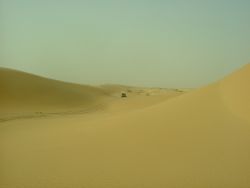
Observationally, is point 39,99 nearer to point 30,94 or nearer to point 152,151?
point 30,94

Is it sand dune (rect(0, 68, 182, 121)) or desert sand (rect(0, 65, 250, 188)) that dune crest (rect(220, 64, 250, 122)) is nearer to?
desert sand (rect(0, 65, 250, 188))

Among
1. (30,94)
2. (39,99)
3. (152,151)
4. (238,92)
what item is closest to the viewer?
(152,151)

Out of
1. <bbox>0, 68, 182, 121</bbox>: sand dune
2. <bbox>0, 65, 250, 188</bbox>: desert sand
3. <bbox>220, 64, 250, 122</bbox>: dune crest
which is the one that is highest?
<bbox>0, 68, 182, 121</bbox>: sand dune

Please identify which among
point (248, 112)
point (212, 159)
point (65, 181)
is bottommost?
point (65, 181)

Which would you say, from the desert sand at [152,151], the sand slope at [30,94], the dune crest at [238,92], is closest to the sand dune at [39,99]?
the sand slope at [30,94]

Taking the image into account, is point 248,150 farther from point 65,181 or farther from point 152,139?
point 65,181

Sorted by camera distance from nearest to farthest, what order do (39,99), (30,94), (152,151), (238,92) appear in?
(152,151)
(238,92)
(39,99)
(30,94)

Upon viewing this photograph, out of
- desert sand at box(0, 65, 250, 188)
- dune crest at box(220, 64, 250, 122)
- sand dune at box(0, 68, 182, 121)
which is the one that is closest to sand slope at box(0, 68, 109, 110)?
sand dune at box(0, 68, 182, 121)

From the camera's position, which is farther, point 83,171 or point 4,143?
point 4,143

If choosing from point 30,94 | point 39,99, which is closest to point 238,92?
point 39,99

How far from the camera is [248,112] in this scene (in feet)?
33.4

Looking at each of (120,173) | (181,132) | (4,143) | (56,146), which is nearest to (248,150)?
(181,132)

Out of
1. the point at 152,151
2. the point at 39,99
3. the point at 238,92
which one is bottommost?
the point at 152,151

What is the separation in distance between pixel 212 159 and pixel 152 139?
200 centimetres
